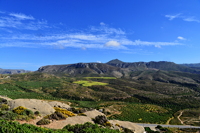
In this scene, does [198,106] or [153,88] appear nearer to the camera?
[198,106]

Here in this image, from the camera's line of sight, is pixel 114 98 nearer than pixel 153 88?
Yes

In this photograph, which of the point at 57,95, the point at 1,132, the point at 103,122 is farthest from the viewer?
the point at 57,95

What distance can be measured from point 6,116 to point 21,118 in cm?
234

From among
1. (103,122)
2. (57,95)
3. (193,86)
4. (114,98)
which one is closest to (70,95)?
(57,95)

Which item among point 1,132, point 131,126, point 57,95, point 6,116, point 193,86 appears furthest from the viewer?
point 193,86

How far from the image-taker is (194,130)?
4906cm

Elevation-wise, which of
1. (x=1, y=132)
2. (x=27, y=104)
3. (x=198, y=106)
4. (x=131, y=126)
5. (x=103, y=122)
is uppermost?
(x=1, y=132)

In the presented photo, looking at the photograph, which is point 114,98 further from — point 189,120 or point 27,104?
point 27,104

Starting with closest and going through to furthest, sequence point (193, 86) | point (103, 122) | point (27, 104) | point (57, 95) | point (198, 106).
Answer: point (103, 122) < point (27, 104) < point (198, 106) < point (57, 95) < point (193, 86)

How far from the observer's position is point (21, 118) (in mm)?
23875

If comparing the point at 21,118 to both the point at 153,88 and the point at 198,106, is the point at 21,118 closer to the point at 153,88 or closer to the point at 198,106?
the point at 198,106

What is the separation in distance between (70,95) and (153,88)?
91.8m

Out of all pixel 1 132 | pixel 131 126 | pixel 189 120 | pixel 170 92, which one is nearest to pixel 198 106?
pixel 189 120

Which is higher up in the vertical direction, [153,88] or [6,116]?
[6,116]
